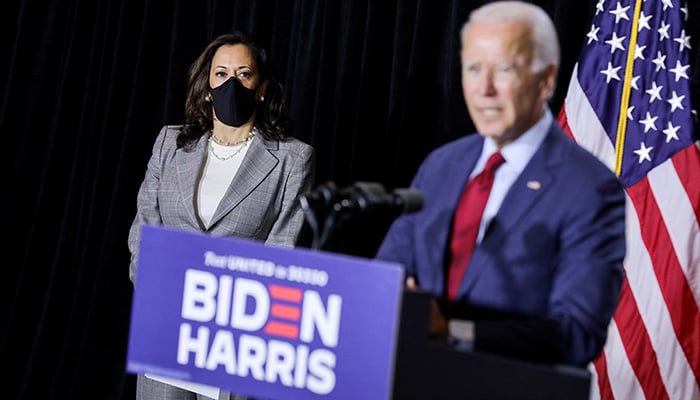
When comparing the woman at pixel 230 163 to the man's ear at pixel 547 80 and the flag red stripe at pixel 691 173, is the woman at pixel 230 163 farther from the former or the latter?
the man's ear at pixel 547 80

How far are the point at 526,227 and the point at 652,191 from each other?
4.48 ft

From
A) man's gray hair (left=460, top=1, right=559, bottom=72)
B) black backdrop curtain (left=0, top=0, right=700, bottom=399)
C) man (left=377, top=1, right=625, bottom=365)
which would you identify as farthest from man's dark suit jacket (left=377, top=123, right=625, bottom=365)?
black backdrop curtain (left=0, top=0, right=700, bottom=399)

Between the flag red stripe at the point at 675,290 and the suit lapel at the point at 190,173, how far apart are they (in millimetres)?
1395

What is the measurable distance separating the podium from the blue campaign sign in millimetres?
89

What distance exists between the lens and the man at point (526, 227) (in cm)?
155

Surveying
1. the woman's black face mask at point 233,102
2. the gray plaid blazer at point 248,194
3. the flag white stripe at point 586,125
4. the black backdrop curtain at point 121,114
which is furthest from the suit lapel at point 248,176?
the flag white stripe at point 586,125

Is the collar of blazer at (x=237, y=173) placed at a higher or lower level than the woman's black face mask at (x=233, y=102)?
lower

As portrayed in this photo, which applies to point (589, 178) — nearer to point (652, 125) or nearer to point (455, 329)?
point (455, 329)

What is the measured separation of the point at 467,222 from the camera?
1672mm

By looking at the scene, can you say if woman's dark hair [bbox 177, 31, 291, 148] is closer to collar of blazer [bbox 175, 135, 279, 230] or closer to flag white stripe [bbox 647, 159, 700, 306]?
collar of blazer [bbox 175, 135, 279, 230]

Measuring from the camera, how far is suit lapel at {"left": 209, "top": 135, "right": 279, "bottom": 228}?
9.02ft

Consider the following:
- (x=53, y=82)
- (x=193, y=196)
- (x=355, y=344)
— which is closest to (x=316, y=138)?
(x=193, y=196)

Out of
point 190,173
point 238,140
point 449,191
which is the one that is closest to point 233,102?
point 238,140

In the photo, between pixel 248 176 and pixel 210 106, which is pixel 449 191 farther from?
pixel 210 106
